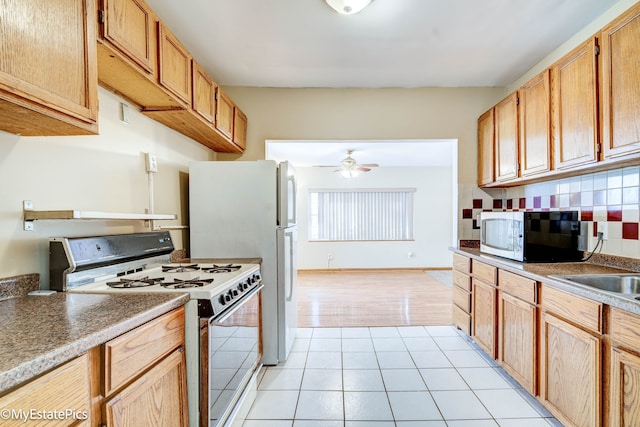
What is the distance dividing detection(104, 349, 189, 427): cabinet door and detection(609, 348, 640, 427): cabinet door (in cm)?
181

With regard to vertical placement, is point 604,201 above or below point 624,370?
above

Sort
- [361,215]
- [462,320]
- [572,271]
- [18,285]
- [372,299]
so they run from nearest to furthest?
[18,285]
[572,271]
[462,320]
[372,299]
[361,215]

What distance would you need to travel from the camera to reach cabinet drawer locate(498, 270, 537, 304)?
180 centimetres

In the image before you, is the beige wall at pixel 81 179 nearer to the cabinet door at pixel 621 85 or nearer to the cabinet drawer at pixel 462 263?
the cabinet drawer at pixel 462 263

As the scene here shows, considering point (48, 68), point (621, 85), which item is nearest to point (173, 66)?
point (48, 68)

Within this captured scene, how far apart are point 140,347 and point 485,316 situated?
94.7 inches

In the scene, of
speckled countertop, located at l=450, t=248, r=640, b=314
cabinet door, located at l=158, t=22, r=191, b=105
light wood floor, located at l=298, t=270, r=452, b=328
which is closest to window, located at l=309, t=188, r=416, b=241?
light wood floor, located at l=298, t=270, r=452, b=328

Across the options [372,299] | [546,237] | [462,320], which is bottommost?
[372,299]

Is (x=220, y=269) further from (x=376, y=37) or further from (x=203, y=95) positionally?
(x=376, y=37)

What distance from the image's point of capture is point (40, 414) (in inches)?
26.4

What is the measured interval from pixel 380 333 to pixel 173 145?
2564 millimetres

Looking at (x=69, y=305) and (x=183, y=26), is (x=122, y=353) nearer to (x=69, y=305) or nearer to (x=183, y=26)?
(x=69, y=305)

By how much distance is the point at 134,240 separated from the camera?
175cm

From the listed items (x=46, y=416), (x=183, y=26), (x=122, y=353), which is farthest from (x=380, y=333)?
(x=183, y=26)
